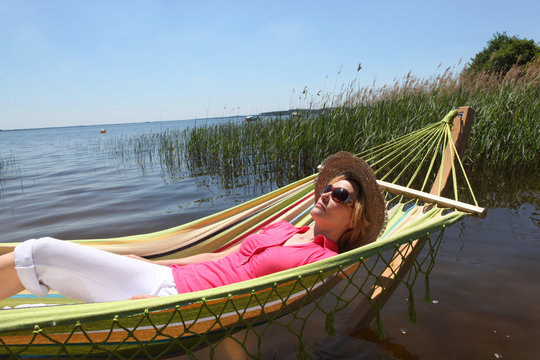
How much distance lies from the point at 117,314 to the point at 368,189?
1246mm

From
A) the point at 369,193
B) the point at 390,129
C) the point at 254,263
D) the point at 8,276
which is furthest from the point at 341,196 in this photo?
the point at 390,129

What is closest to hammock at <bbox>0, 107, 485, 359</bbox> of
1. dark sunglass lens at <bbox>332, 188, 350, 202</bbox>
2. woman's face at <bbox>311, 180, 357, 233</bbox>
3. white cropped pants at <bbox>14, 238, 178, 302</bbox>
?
white cropped pants at <bbox>14, 238, 178, 302</bbox>

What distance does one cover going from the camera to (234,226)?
232cm

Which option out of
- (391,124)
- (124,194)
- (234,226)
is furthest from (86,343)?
(124,194)

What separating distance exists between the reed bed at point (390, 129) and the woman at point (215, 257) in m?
3.19

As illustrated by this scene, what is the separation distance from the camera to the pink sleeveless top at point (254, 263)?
5.08 feet

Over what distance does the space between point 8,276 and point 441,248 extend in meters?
2.92

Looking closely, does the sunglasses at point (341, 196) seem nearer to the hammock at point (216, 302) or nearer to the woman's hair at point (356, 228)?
the woman's hair at point (356, 228)

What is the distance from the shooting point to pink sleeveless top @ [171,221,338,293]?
1.55m

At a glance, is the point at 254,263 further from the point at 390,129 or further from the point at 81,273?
the point at 390,129

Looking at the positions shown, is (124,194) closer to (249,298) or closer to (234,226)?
(234,226)

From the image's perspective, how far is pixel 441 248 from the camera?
118 inches

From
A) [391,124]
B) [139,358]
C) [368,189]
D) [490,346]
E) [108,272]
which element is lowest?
[490,346]

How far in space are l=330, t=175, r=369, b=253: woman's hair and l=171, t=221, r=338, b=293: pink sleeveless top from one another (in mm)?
93
